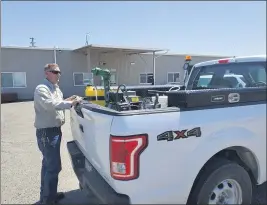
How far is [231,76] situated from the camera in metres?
3.92

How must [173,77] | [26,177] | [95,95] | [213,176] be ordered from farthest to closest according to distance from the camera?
[173,77] → [26,177] → [95,95] → [213,176]

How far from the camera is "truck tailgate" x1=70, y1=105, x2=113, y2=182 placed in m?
2.11

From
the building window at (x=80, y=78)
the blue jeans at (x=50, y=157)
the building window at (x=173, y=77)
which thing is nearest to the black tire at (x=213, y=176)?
the blue jeans at (x=50, y=157)

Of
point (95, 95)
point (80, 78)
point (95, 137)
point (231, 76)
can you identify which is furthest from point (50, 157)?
point (80, 78)

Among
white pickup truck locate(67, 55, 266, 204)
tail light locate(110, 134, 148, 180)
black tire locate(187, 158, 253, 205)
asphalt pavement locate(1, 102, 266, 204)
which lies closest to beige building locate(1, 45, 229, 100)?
asphalt pavement locate(1, 102, 266, 204)

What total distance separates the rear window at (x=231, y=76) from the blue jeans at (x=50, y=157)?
251cm

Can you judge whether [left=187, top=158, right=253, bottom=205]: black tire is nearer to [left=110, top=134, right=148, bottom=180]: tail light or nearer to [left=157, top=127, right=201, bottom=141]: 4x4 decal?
[left=157, top=127, right=201, bottom=141]: 4x4 decal

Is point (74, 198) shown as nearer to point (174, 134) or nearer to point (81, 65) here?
point (174, 134)

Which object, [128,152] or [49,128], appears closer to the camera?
[128,152]

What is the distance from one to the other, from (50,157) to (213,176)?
2017mm

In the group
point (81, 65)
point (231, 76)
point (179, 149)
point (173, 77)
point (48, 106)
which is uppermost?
point (81, 65)

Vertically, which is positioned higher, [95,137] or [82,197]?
[95,137]

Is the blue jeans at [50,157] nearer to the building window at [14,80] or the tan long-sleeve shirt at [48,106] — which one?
the tan long-sleeve shirt at [48,106]

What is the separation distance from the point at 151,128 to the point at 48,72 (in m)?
1.88
